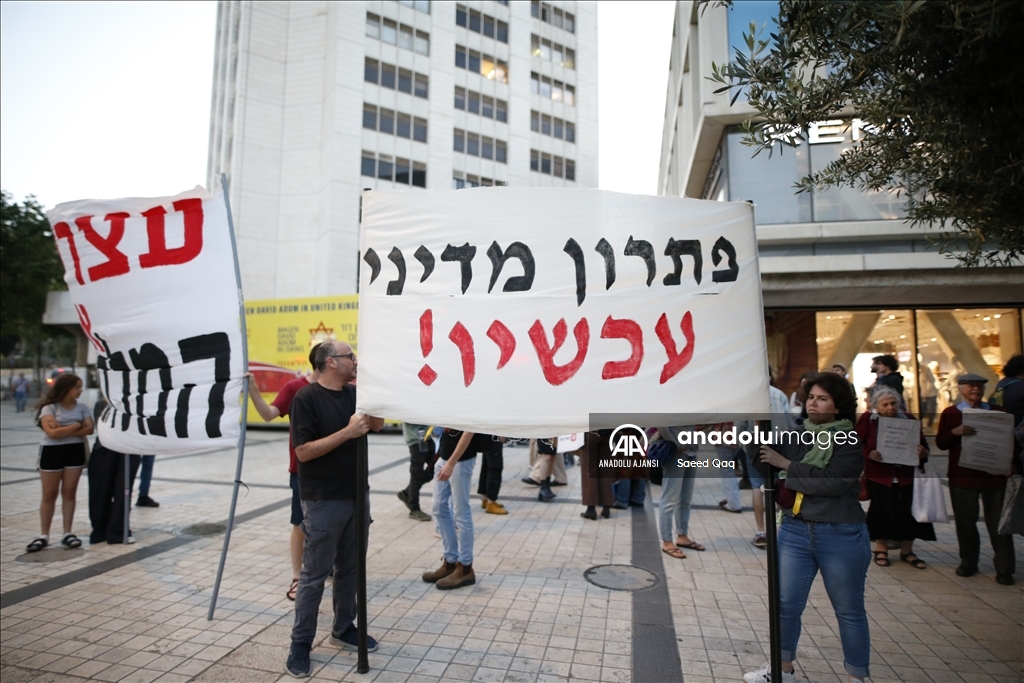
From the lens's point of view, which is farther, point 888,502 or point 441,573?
point 888,502

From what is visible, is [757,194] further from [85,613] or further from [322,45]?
[322,45]

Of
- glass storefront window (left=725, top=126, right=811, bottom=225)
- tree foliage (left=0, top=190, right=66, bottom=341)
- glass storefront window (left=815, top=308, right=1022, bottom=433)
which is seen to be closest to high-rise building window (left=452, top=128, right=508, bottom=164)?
tree foliage (left=0, top=190, right=66, bottom=341)

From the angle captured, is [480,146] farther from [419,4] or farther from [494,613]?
[494,613]

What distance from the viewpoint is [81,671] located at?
3.54 m

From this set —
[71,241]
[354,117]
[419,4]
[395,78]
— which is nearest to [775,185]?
[71,241]

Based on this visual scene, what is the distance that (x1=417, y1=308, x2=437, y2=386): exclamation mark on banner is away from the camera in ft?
10.7

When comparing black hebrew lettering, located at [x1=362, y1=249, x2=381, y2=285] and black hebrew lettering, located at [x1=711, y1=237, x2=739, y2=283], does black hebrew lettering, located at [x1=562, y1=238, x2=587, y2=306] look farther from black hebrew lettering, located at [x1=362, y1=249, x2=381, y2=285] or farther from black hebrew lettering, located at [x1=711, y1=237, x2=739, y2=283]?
black hebrew lettering, located at [x1=362, y1=249, x2=381, y2=285]

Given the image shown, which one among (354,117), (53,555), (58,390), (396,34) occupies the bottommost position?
(53,555)

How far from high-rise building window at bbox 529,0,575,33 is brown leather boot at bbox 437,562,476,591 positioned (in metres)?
44.8

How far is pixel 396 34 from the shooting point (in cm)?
3528

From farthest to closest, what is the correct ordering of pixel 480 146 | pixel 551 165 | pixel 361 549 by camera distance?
pixel 551 165 < pixel 480 146 < pixel 361 549

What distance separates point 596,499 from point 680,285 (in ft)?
15.1

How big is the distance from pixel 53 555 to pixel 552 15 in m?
46.1

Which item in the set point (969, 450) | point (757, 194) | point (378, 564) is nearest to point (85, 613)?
point (378, 564)
